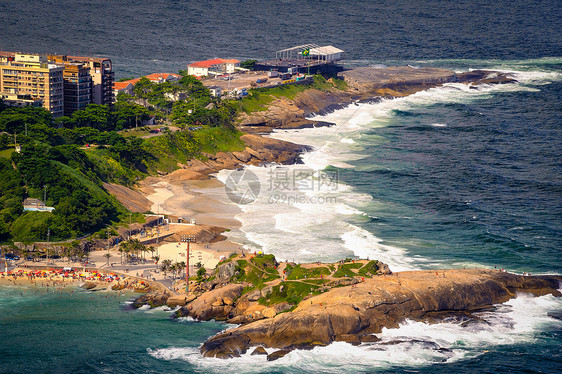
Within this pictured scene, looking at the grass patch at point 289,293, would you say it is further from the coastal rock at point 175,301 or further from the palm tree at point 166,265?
the palm tree at point 166,265

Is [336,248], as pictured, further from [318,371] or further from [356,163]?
[356,163]

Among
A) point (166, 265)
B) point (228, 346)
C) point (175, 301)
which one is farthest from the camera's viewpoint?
point (166, 265)

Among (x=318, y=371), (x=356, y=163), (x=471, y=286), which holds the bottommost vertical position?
(x=318, y=371)

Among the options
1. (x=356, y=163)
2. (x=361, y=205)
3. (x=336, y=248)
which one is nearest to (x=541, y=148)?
(x=356, y=163)

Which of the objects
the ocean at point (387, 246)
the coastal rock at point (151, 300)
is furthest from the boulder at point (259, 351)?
the coastal rock at point (151, 300)

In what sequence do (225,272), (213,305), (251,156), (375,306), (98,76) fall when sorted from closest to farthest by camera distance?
(375,306)
(213,305)
(225,272)
(251,156)
(98,76)

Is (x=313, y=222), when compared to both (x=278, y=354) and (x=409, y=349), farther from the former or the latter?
(x=278, y=354)

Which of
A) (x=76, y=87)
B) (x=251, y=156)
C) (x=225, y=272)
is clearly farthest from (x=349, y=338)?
(x=76, y=87)
